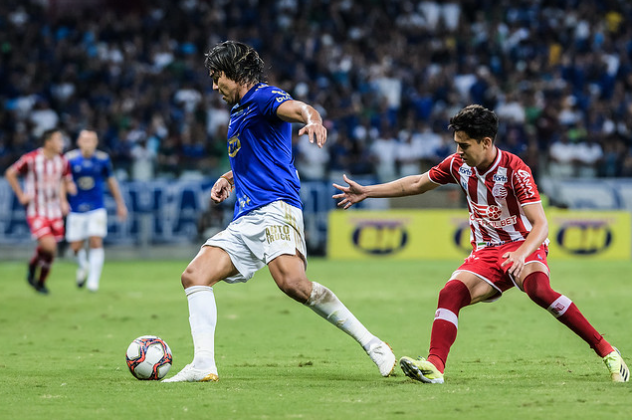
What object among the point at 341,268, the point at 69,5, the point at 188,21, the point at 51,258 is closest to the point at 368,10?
the point at 188,21

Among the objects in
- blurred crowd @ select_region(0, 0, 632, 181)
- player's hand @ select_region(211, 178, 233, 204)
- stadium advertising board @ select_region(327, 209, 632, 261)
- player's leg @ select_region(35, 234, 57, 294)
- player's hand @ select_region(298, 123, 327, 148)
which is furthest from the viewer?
blurred crowd @ select_region(0, 0, 632, 181)

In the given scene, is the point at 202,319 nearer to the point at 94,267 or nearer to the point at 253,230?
the point at 253,230

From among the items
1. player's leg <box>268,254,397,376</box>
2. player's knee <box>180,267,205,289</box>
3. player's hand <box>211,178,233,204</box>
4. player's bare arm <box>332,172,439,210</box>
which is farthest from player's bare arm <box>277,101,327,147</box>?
player's knee <box>180,267,205,289</box>

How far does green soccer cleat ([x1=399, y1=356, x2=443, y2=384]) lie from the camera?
609 cm

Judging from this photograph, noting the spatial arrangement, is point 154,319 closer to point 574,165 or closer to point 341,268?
point 341,268

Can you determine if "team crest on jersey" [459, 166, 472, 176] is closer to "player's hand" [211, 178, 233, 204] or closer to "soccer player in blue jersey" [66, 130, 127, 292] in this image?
"player's hand" [211, 178, 233, 204]

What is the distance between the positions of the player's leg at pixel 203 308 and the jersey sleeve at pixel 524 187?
202 cm

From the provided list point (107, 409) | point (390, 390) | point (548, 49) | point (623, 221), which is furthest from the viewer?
point (548, 49)

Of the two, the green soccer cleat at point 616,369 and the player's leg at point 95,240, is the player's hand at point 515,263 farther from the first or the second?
the player's leg at point 95,240

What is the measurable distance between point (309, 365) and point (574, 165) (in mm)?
14880

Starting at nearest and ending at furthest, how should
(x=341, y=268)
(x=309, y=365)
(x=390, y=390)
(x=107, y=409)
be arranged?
(x=107, y=409) < (x=390, y=390) < (x=309, y=365) < (x=341, y=268)

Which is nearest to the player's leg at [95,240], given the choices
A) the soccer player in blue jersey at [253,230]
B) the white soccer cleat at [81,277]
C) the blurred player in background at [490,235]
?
the white soccer cleat at [81,277]

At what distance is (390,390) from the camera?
233 inches

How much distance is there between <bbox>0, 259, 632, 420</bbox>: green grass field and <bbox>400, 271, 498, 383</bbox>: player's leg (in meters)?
0.12
